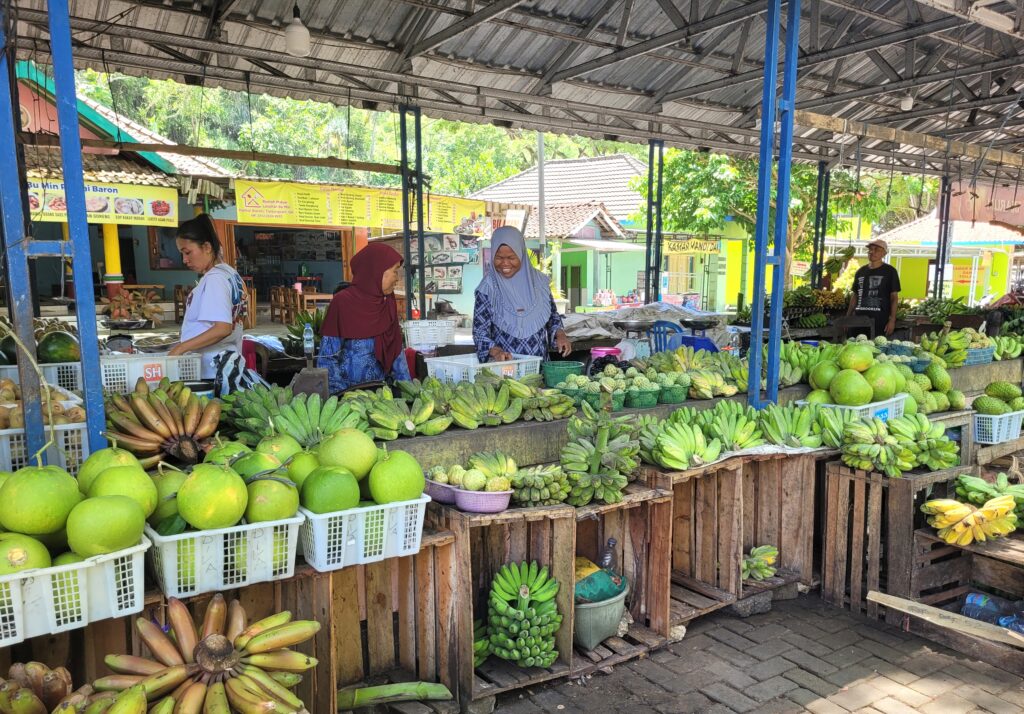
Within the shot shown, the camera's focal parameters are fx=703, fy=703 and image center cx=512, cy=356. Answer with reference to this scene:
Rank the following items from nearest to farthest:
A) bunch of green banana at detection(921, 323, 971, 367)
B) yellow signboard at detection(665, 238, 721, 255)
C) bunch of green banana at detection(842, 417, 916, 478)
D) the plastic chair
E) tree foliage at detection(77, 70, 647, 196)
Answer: bunch of green banana at detection(842, 417, 916, 478) → bunch of green banana at detection(921, 323, 971, 367) → the plastic chair → yellow signboard at detection(665, 238, 721, 255) → tree foliage at detection(77, 70, 647, 196)

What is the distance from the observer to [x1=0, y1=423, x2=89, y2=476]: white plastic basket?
9.03ft

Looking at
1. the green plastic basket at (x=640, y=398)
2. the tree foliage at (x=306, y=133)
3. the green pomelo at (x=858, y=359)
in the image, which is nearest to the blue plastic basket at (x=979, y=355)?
the green pomelo at (x=858, y=359)

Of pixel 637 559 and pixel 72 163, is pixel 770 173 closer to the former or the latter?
pixel 637 559

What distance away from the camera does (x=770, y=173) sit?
4.63 metres

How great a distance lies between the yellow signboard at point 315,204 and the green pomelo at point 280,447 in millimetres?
7980

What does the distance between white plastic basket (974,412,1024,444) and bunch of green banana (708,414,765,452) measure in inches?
86.0

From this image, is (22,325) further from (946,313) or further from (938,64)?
(946,313)

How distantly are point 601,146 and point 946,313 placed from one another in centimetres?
3868

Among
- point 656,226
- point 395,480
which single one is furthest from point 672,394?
point 656,226

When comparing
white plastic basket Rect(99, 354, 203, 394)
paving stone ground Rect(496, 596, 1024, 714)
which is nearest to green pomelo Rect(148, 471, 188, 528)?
white plastic basket Rect(99, 354, 203, 394)

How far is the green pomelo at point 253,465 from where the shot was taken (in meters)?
2.39

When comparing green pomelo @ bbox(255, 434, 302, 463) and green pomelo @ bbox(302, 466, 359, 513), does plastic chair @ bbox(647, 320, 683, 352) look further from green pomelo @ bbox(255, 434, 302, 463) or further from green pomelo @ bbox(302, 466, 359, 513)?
green pomelo @ bbox(302, 466, 359, 513)

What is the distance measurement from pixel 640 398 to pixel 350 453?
2.26m

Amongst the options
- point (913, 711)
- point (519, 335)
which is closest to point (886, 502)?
point (913, 711)
